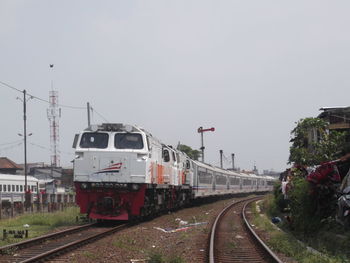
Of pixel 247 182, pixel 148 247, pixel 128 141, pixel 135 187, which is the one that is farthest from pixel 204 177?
pixel 247 182

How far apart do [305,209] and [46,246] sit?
5.96 meters

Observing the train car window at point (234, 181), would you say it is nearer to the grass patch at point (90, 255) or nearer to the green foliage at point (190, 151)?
the green foliage at point (190, 151)

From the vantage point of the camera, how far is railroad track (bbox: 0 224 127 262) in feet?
31.2

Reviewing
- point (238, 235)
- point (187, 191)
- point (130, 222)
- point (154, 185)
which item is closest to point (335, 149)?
point (238, 235)

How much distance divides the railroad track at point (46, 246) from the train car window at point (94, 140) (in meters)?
2.73

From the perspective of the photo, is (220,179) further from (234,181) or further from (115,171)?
(115,171)

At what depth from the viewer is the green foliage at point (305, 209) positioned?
37.1ft

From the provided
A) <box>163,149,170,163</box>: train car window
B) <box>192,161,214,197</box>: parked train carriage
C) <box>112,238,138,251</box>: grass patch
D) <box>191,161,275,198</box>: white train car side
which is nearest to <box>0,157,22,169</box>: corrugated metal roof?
<box>191,161,275,198</box>: white train car side

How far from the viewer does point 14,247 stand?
34.8ft

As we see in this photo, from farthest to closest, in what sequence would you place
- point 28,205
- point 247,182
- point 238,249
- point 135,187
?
1. point 247,182
2. point 28,205
3. point 135,187
4. point 238,249

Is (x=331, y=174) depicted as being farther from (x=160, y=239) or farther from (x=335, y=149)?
(x=335, y=149)

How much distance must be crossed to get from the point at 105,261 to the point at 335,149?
9.88m

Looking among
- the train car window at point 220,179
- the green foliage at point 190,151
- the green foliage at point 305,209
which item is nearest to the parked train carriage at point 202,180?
the train car window at point 220,179

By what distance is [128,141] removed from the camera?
16109 mm
